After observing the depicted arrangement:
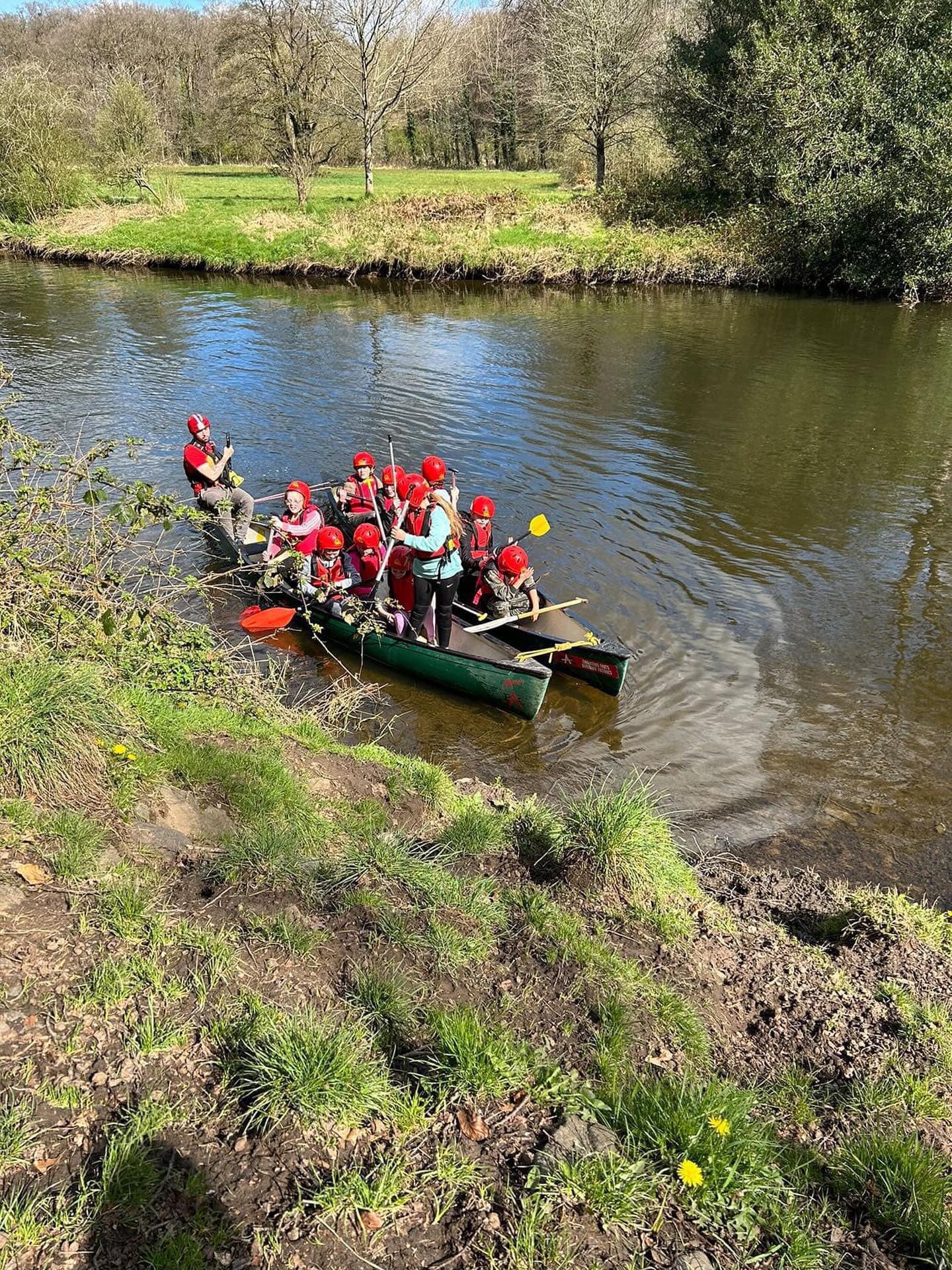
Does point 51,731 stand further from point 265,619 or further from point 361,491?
point 361,491

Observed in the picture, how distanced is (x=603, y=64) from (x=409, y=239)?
1151 centimetres

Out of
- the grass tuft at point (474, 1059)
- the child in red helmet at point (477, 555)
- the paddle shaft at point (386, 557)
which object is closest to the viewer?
the grass tuft at point (474, 1059)

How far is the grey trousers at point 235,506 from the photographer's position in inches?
430

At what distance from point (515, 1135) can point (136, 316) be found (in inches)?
1035

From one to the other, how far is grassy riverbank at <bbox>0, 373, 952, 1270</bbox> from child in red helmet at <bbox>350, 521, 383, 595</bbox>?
14.0 feet

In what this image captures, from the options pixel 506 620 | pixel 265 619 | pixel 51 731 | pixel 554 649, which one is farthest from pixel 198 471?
pixel 51 731

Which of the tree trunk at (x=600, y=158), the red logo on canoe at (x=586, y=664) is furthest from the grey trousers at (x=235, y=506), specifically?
the tree trunk at (x=600, y=158)

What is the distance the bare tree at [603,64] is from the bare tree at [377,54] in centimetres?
546

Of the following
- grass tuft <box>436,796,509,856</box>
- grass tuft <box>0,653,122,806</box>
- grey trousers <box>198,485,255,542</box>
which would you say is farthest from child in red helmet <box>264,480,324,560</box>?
grass tuft <box>436,796,509,856</box>

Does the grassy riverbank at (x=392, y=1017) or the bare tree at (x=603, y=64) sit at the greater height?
the bare tree at (x=603, y=64)

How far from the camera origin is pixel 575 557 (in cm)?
1167

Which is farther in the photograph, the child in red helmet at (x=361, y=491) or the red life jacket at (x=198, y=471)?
the red life jacket at (x=198, y=471)

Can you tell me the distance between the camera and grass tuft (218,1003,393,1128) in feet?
10.0

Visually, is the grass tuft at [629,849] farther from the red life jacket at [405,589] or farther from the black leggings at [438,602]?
the red life jacket at [405,589]
